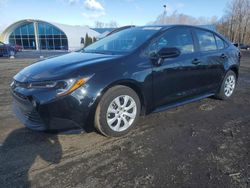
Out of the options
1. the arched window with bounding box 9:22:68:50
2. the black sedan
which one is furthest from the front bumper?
the arched window with bounding box 9:22:68:50

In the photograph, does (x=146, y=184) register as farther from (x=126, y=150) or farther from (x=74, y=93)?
(x=74, y=93)

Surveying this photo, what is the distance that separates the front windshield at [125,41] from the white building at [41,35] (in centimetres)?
3887

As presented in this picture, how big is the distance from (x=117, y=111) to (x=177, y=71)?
1307 mm

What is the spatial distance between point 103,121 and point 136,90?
2.33 ft

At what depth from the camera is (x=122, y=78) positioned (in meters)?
3.40

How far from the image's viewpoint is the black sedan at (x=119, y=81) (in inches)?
121

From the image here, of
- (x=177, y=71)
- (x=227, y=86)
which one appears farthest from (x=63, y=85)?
(x=227, y=86)

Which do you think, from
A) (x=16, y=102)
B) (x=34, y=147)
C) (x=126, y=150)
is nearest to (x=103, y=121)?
(x=126, y=150)

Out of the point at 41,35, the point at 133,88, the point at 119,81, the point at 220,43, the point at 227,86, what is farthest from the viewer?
the point at 41,35

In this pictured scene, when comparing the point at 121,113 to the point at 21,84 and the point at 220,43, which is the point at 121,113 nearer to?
the point at 21,84

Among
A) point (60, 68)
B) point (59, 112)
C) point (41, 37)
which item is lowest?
point (59, 112)

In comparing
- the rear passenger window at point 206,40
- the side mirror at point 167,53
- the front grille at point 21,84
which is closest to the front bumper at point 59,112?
the front grille at point 21,84

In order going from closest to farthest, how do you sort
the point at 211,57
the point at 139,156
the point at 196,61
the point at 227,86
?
the point at 139,156 → the point at 196,61 → the point at 211,57 → the point at 227,86

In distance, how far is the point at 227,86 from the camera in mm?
5617
